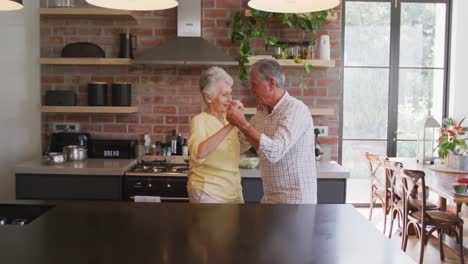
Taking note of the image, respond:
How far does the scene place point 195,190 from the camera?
7.71ft

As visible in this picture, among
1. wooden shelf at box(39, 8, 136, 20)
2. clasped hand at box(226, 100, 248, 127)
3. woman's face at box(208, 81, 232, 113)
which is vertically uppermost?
wooden shelf at box(39, 8, 136, 20)

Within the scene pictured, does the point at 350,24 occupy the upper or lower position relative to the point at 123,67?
upper

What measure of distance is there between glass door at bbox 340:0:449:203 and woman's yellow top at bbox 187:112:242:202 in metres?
3.44

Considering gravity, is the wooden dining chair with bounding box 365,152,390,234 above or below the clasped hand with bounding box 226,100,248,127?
below

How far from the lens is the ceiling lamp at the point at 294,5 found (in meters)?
2.00

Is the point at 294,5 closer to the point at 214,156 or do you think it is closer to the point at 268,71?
the point at 268,71

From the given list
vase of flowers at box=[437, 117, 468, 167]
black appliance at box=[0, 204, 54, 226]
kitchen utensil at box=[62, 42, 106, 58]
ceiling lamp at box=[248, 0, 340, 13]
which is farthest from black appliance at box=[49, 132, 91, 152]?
vase of flowers at box=[437, 117, 468, 167]

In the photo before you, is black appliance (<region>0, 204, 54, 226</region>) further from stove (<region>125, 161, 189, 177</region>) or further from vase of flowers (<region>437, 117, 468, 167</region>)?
vase of flowers (<region>437, 117, 468, 167</region>)

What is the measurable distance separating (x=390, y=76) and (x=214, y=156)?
12.6ft

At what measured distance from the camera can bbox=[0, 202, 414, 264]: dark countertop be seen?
152 centimetres

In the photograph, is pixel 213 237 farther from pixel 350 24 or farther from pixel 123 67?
pixel 350 24

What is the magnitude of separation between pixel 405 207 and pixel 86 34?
3246 mm

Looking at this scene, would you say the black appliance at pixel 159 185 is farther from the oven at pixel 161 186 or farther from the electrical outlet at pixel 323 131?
the electrical outlet at pixel 323 131

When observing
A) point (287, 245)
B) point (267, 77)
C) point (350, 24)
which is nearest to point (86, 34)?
point (267, 77)
